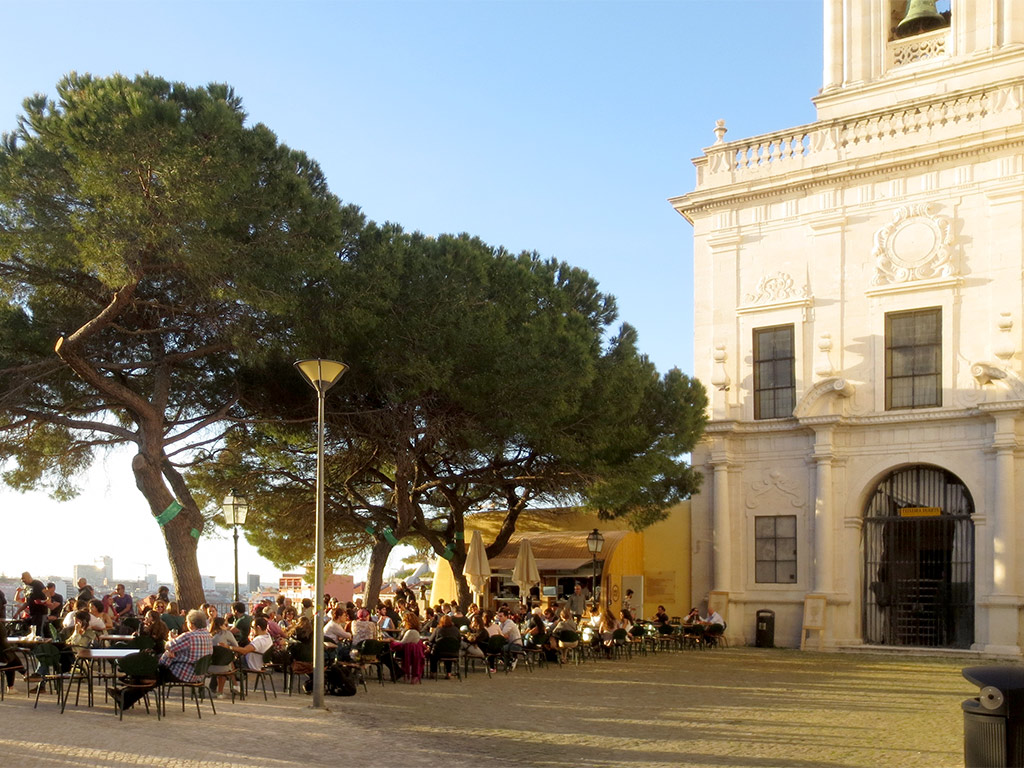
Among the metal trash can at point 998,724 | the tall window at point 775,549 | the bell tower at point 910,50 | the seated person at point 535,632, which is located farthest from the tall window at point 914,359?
the metal trash can at point 998,724

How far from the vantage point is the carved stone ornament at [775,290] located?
2775cm

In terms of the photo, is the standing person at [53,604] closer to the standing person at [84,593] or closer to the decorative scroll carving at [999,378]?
the standing person at [84,593]

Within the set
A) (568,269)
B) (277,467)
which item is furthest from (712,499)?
(277,467)

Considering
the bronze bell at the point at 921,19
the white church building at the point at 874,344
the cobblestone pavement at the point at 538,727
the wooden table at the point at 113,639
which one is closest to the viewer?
the cobblestone pavement at the point at 538,727

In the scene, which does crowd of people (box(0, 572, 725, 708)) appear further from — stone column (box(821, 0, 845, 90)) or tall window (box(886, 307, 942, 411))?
stone column (box(821, 0, 845, 90))

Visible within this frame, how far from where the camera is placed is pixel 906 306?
2617 centimetres

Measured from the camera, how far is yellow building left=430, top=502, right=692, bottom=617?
28.7 m

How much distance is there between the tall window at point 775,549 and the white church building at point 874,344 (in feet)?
0.13

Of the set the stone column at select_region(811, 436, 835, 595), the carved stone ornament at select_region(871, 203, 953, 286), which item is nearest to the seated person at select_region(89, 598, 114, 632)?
the stone column at select_region(811, 436, 835, 595)

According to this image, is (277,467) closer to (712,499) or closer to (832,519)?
(712,499)

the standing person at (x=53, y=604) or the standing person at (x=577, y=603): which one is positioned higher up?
the standing person at (x=53, y=604)

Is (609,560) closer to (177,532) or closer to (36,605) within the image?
(177,532)

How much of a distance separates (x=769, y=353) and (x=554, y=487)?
21.7 ft

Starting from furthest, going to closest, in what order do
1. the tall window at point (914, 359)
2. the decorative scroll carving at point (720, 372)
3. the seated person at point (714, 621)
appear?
the decorative scroll carving at point (720, 372) → the seated person at point (714, 621) → the tall window at point (914, 359)
